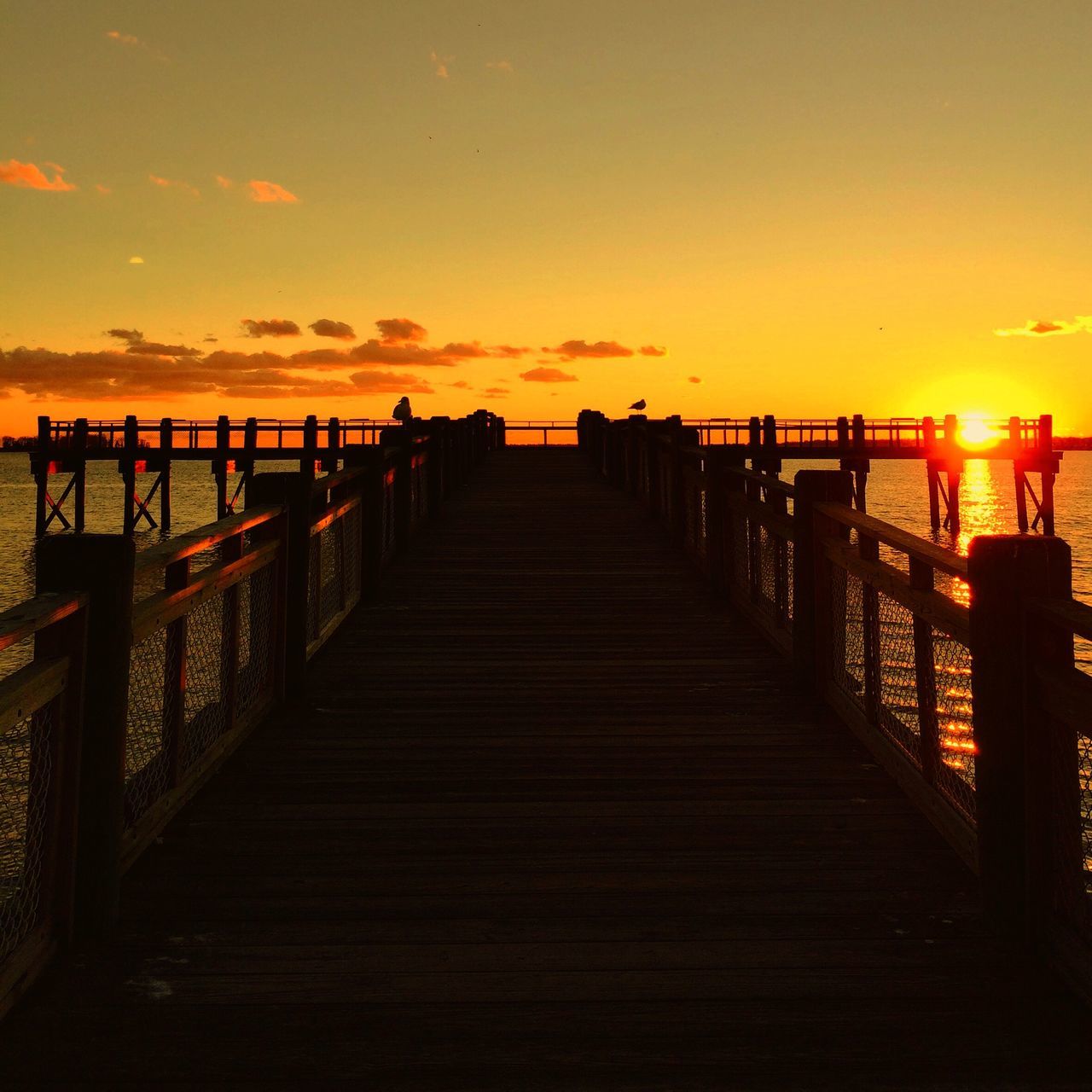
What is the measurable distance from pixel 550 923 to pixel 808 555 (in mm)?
2968

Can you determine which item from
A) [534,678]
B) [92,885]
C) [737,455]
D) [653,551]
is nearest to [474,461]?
[653,551]

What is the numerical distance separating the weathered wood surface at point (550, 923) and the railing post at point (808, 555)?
0.90 feet

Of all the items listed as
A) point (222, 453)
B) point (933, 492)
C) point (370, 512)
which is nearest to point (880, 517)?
point (933, 492)

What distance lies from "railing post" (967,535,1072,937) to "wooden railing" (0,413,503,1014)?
2.55 metres

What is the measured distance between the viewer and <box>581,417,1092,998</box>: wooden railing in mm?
2834

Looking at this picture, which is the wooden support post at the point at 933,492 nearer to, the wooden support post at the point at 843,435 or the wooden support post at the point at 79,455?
the wooden support post at the point at 843,435

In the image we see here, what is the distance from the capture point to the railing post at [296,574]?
554cm

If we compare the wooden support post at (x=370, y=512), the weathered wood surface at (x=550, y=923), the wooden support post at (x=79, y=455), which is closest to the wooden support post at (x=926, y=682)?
the weathered wood surface at (x=550, y=923)

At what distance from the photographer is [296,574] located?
5656 mm

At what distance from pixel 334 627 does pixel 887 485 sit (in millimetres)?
99374

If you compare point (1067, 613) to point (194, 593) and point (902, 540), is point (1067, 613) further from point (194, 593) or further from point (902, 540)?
point (194, 593)

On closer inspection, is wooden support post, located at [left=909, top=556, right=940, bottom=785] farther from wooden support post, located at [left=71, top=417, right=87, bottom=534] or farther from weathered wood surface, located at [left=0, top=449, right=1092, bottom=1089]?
wooden support post, located at [left=71, top=417, right=87, bottom=534]

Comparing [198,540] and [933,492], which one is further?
[933,492]

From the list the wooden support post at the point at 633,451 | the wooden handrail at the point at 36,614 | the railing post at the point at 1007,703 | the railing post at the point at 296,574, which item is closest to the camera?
the wooden handrail at the point at 36,614
